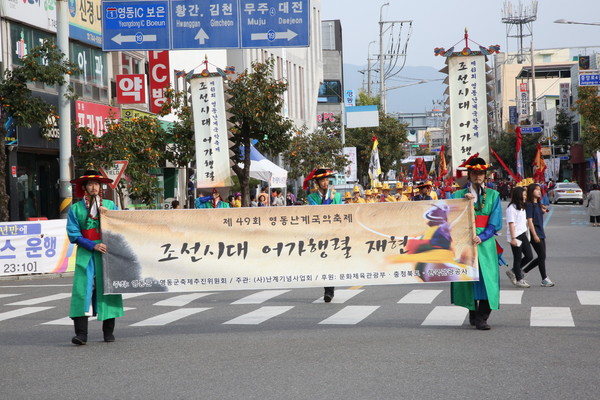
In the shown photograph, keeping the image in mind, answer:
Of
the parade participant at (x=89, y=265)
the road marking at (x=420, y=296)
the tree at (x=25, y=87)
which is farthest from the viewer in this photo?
the tree at (x=25, y=87)

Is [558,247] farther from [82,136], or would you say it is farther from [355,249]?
[355,249]

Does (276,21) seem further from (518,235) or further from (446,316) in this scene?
(446,316)

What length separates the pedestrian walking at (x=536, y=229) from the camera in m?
16.3

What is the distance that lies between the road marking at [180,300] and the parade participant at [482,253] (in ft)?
17.4

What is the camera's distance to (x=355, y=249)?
10.8 meters

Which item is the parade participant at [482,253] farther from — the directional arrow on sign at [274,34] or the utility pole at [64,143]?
the directional arrow on sign at [274,34]

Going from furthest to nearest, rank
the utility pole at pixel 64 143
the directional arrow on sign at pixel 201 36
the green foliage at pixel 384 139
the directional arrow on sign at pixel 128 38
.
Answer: the green foliage at pixel 384 139 → the directional arrow on sign at pixel 201 36 → the directional arrow on sign at pixel 128 38 → the utility pole at pixel 64 143

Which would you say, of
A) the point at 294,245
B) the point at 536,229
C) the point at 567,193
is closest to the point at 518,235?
the point at 536,229

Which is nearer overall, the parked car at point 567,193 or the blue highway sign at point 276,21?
the blue highway sign at point 276,21

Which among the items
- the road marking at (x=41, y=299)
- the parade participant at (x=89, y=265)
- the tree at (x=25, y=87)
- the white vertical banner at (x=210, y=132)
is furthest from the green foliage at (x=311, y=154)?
the parade participant at (x=89, y=265)

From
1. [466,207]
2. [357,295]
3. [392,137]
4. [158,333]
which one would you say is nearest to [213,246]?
[158,333]

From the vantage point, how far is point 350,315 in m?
12.5

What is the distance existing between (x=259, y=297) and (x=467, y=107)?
4245 millimetres

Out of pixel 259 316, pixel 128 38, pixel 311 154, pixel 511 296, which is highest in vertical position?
pixel 128 38
